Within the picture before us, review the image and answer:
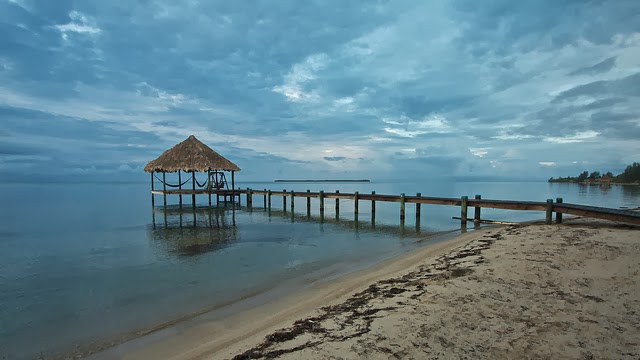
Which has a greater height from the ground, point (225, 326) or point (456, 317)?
point (456, 317)

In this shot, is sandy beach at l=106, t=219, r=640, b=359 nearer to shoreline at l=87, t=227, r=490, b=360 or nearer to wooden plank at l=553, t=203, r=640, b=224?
shoreline at l=87, t=227, r=490, b=360

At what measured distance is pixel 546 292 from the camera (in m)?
5.25

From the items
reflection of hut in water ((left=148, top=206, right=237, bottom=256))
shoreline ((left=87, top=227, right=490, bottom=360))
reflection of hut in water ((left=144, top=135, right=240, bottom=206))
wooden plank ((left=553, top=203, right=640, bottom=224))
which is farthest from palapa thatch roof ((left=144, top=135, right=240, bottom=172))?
wooden plank ((left=553, top=203, right=640, bottom=224))

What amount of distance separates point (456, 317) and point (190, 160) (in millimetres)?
29519

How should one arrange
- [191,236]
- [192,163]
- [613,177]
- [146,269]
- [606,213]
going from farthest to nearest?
1. [613,177]
2. [192,163]
3. [191,236]
4. [606,213]
5. [146,269]

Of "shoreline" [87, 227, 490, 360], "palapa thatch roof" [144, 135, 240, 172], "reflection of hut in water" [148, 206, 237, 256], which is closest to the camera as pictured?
"shoreline" [87, 227, 490, 360]

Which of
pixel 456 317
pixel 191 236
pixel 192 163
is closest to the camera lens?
pixel 456 317

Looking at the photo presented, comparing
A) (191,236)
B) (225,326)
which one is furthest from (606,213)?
(191,236)

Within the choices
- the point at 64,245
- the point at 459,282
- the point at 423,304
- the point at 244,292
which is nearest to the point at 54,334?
the point at 244,292

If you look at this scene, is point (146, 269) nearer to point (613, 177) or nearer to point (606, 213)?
point (606, 213)

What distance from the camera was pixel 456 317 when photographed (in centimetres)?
440

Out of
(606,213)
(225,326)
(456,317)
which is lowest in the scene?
(225,326)

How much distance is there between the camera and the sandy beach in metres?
3.67

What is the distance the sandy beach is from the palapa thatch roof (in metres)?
24.9
